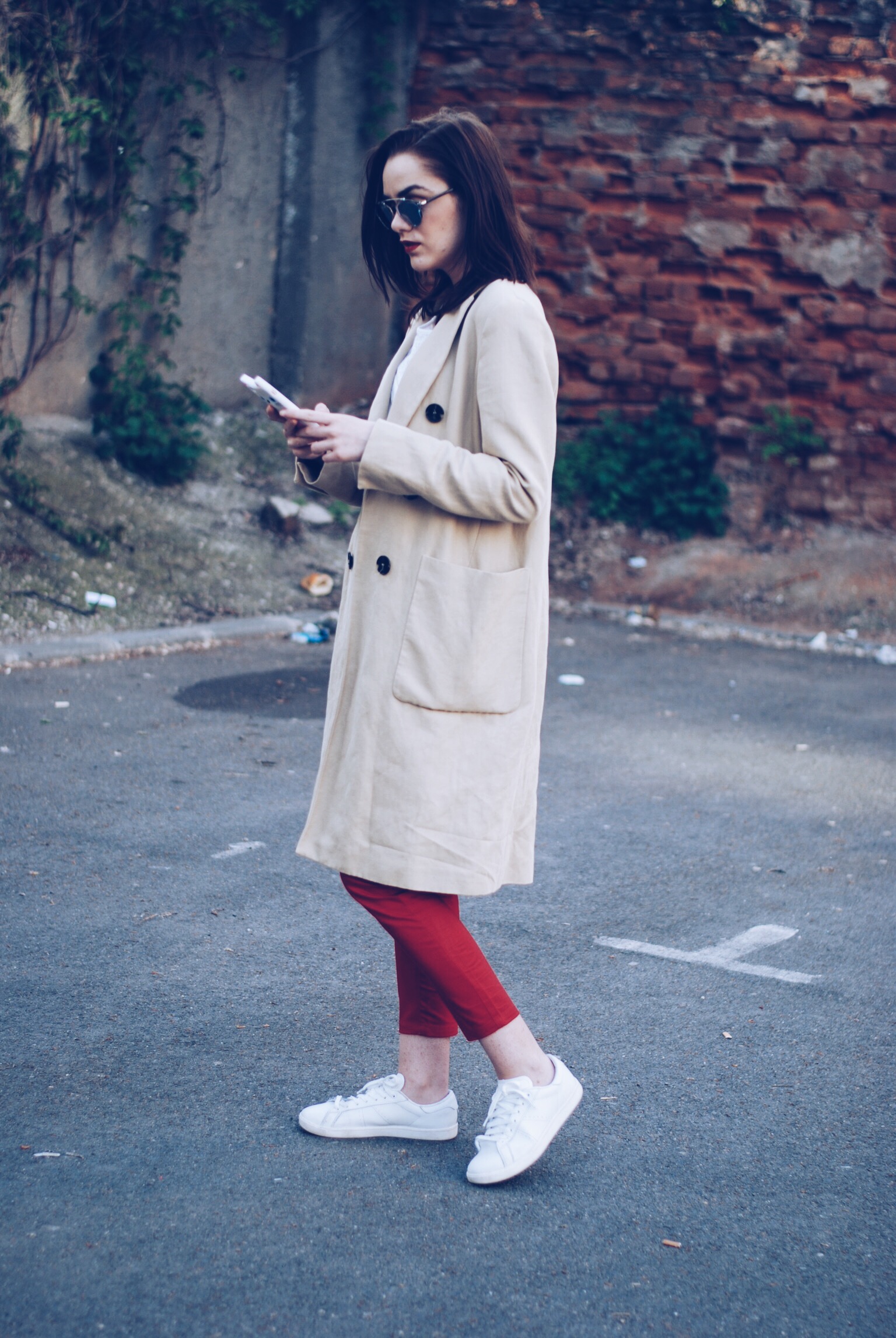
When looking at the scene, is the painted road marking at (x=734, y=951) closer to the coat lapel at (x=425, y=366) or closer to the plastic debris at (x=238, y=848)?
the plastic debris at (x=238, y=848)

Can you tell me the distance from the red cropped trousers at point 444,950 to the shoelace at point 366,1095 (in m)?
0.28

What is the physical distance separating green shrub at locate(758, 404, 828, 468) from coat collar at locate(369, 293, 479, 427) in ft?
26.6

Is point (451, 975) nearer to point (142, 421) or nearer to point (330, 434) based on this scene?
point (330, 434)

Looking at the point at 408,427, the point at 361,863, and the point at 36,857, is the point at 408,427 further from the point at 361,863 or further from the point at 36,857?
the point at 36,857

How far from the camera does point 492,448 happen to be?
2373mm

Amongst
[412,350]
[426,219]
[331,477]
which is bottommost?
[331,477]

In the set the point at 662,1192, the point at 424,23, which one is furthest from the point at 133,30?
the point at 662,1192

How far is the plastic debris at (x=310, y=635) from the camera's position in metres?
7.81

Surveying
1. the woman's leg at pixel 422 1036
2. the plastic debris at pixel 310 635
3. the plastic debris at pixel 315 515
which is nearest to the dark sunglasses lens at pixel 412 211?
the woman's leg at pixel 422 1036

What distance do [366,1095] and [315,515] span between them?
7.48 m

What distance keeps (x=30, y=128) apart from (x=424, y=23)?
11.4 ft

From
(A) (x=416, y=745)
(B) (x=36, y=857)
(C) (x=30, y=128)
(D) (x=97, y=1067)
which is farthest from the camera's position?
(C) (x=30, y=128)

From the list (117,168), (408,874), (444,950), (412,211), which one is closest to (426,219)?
(412,211)

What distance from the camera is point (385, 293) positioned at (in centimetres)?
272
